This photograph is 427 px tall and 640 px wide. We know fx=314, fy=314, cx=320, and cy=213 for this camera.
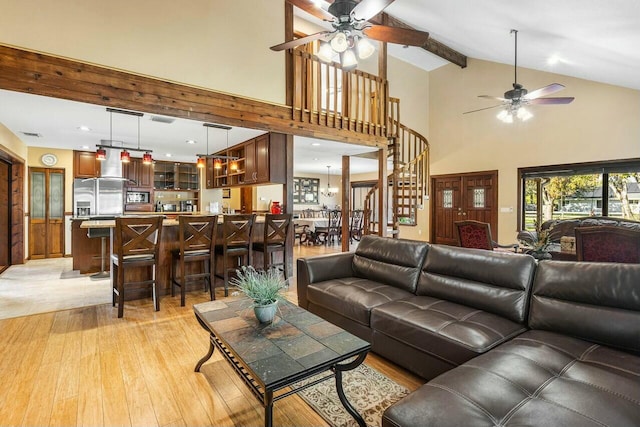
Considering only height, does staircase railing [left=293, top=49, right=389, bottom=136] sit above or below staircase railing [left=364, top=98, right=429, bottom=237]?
above

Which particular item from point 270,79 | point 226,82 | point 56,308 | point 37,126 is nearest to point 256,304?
point 56,308

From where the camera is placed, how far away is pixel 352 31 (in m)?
2.80

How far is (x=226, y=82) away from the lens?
428cm

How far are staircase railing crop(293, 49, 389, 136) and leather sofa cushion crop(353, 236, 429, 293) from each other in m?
2.60

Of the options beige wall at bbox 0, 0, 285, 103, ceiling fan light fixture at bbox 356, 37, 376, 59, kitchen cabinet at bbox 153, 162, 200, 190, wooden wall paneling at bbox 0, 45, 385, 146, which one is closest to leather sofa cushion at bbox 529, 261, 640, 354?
ceiling fan light fixture at bbox 356, 37, 376, 59

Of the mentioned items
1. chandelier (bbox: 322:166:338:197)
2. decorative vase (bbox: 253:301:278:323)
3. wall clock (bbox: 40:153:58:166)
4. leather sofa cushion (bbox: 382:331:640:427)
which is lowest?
leather sofa cushion (bbox: 382:331:640:427)

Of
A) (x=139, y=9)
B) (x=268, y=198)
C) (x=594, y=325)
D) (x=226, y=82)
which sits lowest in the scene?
(x=594, y=325)

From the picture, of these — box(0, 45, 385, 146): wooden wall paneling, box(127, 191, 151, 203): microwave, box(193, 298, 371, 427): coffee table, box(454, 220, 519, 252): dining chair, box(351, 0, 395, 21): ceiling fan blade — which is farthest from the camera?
box(127, 191, 151, 203): microwave

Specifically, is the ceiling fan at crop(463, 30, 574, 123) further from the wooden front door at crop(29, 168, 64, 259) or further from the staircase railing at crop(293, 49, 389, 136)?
the wooden front door at crop(29, 168, 64, 259)

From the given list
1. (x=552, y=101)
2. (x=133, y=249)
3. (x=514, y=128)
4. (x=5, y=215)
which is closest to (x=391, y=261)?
(x=133, y=249)

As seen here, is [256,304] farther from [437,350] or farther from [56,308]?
[56,308]

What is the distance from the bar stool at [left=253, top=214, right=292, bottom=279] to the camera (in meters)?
4.34

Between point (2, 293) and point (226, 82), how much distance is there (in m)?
4.06

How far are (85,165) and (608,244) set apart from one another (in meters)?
8.86
